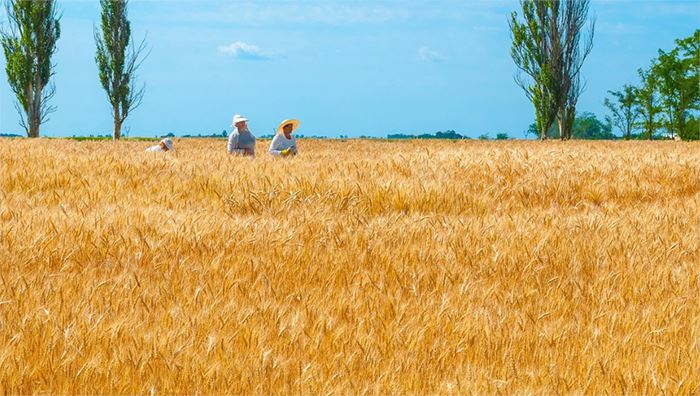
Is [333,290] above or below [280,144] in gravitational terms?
below

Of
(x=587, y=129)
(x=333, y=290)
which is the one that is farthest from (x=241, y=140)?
(x=587, y=129)

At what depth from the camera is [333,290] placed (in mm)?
3695

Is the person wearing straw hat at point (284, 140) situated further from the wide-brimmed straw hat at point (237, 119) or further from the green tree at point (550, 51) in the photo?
the green tree at point (550, 51)

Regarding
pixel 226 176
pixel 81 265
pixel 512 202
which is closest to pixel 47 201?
pixel 226 176

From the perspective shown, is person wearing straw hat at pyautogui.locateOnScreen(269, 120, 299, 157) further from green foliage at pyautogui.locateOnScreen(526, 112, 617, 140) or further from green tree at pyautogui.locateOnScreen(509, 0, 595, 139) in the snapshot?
green foliage at pyautogui.locateOnScreen(526, 112, 617, 140)

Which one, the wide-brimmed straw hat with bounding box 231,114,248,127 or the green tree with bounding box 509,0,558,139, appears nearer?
the wide-brimmed straw hat with bounding box 231,114,248,127

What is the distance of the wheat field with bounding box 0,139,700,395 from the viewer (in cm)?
263

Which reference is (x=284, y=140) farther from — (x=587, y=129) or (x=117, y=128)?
(x=587, y=129)

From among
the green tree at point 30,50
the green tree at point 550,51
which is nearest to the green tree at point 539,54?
the green tree at point 550,51

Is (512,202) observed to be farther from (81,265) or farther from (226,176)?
(81,265)

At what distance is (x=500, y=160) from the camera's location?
9.43 metres

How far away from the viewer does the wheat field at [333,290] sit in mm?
2635

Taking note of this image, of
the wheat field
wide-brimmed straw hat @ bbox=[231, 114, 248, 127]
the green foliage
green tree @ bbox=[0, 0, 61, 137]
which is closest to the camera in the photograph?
the wheat field

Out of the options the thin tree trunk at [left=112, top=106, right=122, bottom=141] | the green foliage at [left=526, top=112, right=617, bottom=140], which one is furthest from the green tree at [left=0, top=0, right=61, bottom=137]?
the green foliage at [left=526, top=112, right=617, bottom=140]
